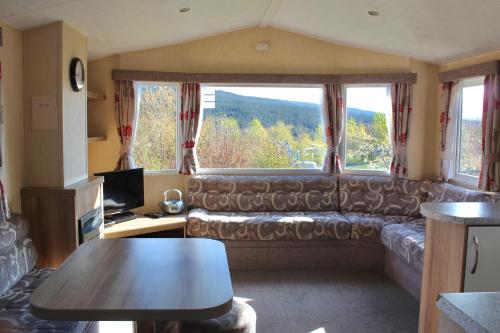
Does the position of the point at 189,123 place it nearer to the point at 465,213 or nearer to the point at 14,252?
the point at 14,252

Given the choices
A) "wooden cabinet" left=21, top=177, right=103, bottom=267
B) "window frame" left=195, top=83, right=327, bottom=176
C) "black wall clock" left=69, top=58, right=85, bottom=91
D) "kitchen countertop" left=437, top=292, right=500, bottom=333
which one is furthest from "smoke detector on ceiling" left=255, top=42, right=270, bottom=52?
"kitchen countertop" left=437, top=292, right=500, bottom=333

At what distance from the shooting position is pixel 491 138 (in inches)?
161

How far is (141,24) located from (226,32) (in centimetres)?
135

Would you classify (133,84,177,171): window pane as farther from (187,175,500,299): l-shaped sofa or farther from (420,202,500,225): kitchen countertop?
(420,202,500,225): kitchen countertop

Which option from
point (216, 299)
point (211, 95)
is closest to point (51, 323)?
point (216, 299)

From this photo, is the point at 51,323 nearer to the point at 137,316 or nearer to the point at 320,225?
the point at 137,316

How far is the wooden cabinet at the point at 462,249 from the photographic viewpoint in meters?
2.40

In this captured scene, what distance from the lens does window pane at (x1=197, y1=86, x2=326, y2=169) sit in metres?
5.34

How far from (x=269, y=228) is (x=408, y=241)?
1324mm

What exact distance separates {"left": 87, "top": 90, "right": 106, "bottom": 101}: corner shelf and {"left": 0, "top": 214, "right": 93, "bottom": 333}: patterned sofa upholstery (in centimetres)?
175

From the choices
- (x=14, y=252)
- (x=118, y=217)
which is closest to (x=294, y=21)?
(x=118, y=217)

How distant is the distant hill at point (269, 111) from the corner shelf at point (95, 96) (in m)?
1.17

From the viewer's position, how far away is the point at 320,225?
14.9 feet

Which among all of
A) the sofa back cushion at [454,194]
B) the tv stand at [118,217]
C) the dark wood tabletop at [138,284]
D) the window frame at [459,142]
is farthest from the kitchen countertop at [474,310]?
the window frame at [459,142]
